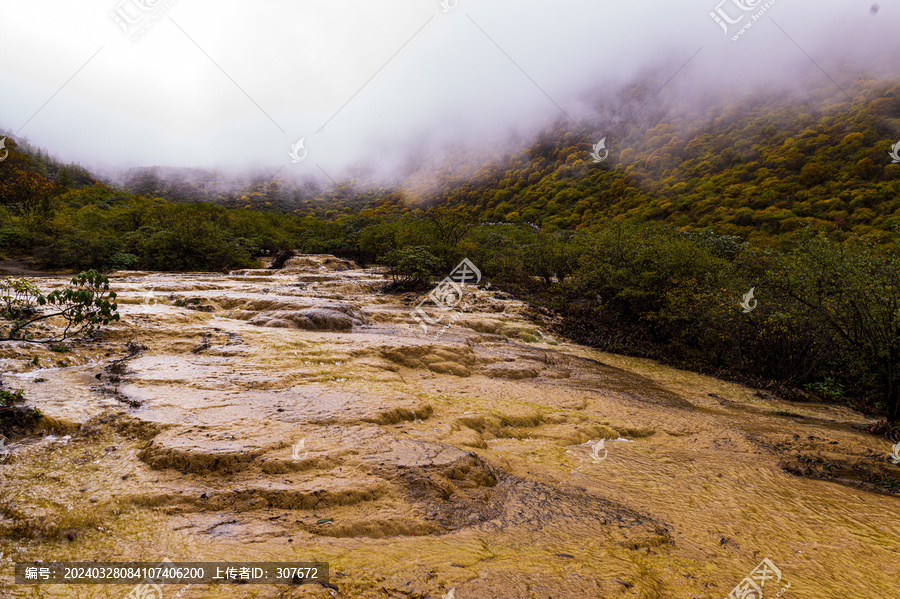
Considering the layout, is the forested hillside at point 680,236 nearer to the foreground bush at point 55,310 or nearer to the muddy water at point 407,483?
the muddy water at point 407,483

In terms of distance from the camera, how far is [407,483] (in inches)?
134

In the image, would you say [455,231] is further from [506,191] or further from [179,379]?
[506,191]

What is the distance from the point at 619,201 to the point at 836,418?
4920cm

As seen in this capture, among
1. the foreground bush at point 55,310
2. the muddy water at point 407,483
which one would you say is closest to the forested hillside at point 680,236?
the muddy water at point 407,483

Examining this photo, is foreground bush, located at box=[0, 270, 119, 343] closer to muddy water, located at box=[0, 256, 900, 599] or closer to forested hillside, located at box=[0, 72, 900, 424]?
muddy water, located at box=[0, 256, 900, 599]

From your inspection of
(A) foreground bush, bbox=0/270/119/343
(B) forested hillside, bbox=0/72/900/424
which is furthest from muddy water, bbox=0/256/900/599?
(B) forested hillside, bbox=0/72/900/424

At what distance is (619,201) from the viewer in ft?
169

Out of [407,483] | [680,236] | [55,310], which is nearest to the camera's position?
[407,483]

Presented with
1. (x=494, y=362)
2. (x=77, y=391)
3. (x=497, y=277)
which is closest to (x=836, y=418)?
(x=494, y=362)

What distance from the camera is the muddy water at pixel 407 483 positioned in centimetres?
246

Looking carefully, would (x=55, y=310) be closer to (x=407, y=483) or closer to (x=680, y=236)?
(x=407, y=483)

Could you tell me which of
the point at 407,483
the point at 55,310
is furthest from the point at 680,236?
the point at 55,310

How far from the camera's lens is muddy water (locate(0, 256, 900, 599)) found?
2455 mm

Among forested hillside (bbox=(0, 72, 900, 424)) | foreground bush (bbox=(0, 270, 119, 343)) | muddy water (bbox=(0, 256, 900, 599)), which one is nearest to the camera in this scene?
muddy water (bbox=(0, 256, 900, 599))
